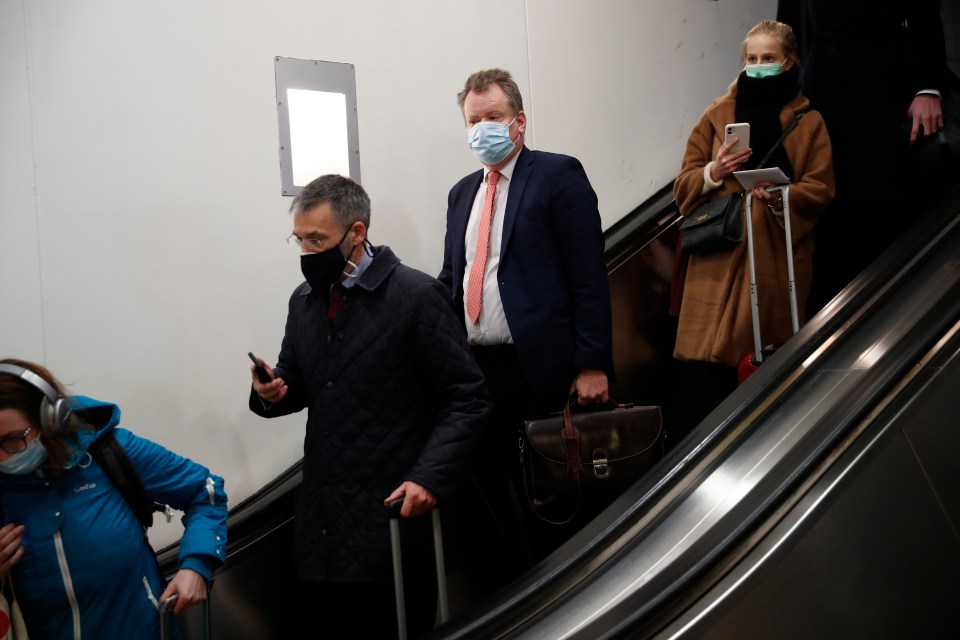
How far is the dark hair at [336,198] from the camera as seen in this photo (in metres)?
2.38

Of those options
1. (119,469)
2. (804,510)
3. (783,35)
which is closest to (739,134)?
(783,35)

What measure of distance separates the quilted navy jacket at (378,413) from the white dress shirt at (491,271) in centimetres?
36

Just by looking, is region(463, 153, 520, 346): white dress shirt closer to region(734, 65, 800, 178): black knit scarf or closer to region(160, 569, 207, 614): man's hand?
region(734, 65, 800, 178): black knit scarf

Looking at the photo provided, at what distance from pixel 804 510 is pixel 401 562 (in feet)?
3.53

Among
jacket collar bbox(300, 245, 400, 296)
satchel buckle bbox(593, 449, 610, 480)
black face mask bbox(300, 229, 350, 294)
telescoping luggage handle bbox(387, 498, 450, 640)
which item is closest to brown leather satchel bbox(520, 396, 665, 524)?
satchel buckle bbox(593, 449, 610, 480)

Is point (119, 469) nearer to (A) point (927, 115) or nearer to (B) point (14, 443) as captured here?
(B) point (14, 443)

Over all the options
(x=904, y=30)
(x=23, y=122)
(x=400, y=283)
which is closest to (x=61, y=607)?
(x=400, y=283)

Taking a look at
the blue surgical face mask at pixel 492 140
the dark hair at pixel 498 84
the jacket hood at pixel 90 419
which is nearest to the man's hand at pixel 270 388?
the jacket hood at pixel 90 419

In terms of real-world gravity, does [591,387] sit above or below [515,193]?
below

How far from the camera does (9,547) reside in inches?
73.9

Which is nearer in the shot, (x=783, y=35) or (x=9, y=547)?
(x=9, y=547)

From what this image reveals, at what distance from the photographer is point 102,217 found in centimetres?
301

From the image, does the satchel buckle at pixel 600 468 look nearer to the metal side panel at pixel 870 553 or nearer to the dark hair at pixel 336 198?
the metal side panel at pixel 870 553

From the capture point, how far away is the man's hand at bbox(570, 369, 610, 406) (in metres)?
2.62
